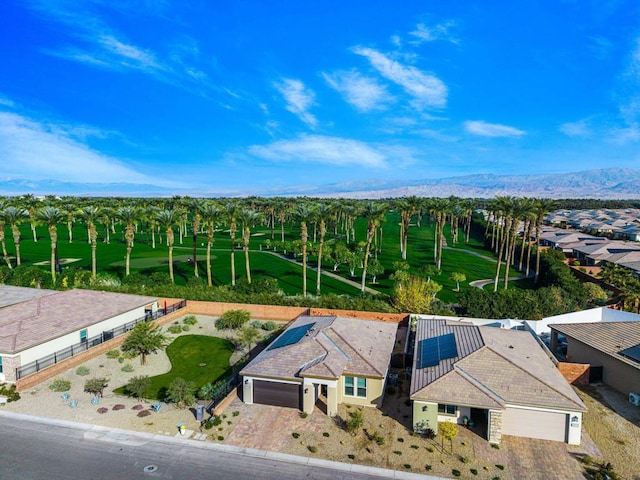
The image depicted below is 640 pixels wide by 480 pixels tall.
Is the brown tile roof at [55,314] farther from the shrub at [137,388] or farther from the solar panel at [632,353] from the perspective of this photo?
the solar panel at [632,353]

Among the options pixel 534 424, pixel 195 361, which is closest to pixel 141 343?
pixel 195 361

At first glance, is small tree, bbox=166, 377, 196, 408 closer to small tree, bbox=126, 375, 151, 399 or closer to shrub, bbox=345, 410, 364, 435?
small tree, bbox=126, 375, 151, 399

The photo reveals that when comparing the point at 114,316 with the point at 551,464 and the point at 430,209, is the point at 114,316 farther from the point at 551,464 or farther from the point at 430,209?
the point at 430,209

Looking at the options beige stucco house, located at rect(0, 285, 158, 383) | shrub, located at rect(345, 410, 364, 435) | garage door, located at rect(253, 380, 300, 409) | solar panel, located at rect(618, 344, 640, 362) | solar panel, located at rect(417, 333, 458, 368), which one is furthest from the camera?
beige stucco house, located at rect(0, 285, 158, 383)

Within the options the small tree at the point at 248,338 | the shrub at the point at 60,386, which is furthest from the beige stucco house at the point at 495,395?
the shrub at the point at 60,386

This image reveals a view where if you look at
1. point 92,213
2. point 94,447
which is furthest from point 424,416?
point 92,213

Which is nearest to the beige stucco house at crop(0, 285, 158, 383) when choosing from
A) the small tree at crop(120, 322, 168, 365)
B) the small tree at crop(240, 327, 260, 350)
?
the small tree at crop(120, 322, 168, 365)
